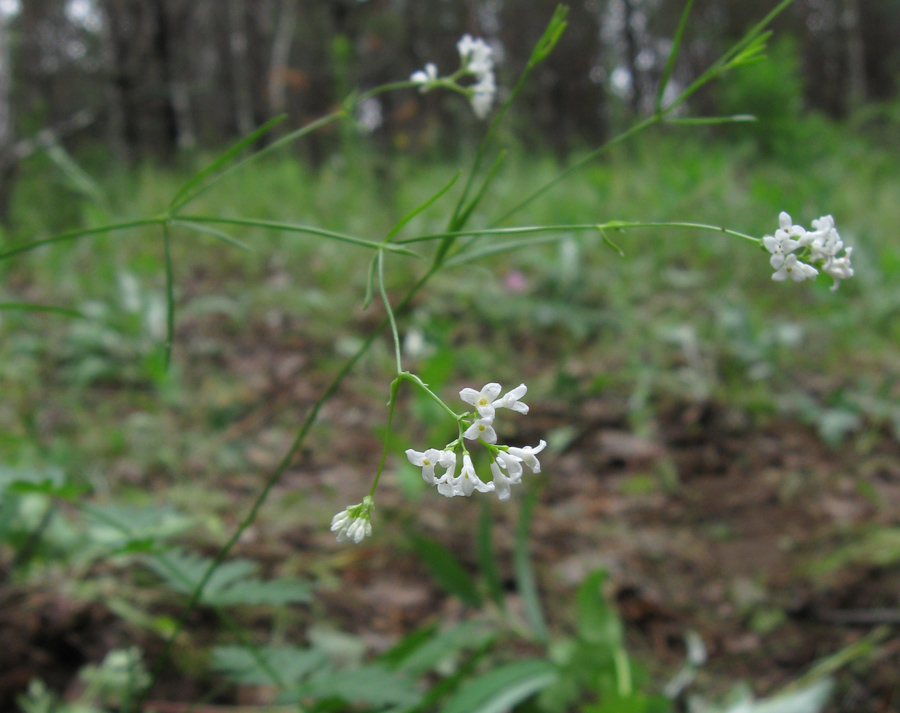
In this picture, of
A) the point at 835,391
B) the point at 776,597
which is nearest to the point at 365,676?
the point at 776,597

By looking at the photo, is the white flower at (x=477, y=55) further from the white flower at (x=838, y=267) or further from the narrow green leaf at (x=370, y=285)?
the white flower at (x=838, y=267)

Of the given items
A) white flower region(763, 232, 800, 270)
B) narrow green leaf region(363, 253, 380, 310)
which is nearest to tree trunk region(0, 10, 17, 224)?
narrow green leaf region(363, 253, 380, 310)

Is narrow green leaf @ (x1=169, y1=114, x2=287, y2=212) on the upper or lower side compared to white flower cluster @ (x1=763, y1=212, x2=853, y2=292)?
upper

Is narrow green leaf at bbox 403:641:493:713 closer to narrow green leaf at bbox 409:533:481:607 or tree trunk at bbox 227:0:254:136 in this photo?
narrow green leaf at bbox 409:533:481:607

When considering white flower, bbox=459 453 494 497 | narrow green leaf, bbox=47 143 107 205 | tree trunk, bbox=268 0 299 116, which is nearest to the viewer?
white flower, bbox=459 453 494 497

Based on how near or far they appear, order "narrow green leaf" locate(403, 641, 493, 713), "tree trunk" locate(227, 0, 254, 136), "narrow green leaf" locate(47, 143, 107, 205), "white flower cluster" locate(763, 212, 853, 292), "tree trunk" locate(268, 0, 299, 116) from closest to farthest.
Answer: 1. "white flower cluster" locate(763, 212, 853, 292)
2. "narrow green leaf" locate(403, 641, 493, 713)
3. "narrow green leaf" locate(47, 143, 107, 205)
4. "tree trunk" locate(268, 0, 299, 116)
5. "tree trunk" locate(227, 0, 254, 136)

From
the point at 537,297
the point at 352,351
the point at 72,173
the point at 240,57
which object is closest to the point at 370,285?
the point at 72,173

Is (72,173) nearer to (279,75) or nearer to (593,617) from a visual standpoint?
(593,617)

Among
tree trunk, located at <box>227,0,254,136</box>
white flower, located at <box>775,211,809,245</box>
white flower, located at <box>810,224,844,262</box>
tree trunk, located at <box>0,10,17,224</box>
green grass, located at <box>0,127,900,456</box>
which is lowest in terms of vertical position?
white flower, located at <box>810,224,844,262</box>

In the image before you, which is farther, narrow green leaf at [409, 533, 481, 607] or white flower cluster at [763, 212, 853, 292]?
narrow green leaf at [409, 533, 481, 607]
